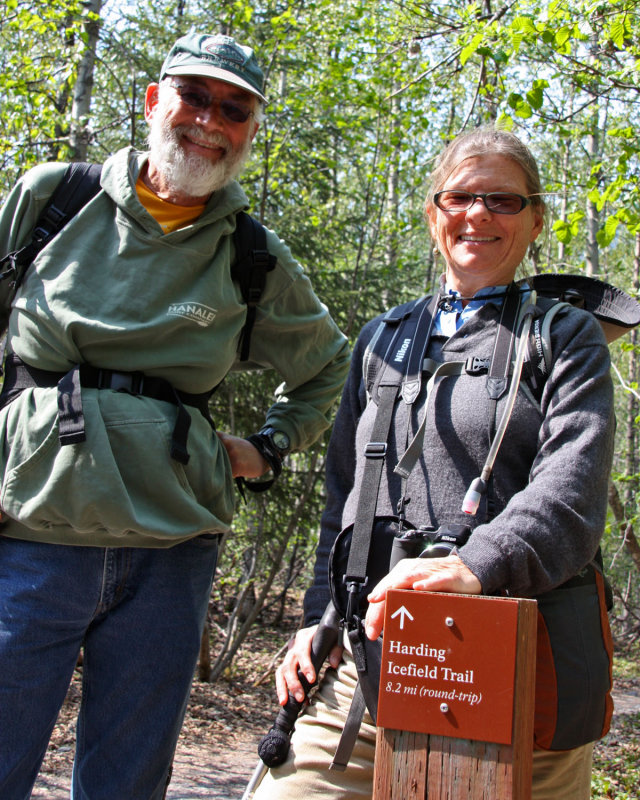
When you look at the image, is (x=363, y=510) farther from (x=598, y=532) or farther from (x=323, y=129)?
(x=323, y=129)

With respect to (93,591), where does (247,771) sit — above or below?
below

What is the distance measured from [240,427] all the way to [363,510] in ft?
18.9

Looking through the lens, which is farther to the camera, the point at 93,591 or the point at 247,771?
the point at 247,771

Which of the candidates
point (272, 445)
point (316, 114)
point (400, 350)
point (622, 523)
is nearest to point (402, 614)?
point (400, 350)

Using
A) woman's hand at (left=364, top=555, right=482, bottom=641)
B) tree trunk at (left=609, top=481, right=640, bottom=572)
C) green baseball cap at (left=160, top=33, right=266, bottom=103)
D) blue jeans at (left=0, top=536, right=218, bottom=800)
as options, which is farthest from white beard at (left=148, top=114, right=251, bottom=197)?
tree trunk at (left=609, top=481, right=640, bottom=572)

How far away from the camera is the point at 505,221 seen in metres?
2.20

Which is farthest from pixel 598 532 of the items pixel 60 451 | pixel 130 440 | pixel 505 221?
pixel 60 451

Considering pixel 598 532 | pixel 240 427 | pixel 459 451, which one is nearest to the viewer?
pixel 598 532

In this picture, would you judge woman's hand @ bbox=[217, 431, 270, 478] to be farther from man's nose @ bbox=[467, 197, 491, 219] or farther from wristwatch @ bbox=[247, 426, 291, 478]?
man's nose @ bbox=[467, 197, 491, 219]

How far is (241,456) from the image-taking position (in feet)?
8.80

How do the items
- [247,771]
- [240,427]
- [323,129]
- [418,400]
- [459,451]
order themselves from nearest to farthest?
1. [459,451]
2. [418,400]
3. [247,771]
4. [240,427]
5. [323,129]

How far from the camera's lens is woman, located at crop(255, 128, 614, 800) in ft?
5.57

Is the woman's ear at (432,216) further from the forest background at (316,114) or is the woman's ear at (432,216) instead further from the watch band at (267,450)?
the forest background at (316,114)

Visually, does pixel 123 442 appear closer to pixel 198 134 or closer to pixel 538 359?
pixel 198 134
